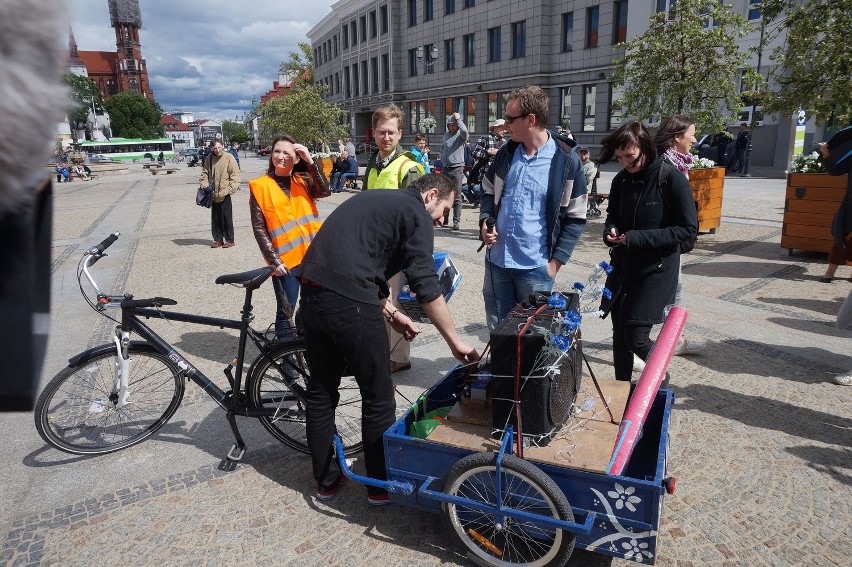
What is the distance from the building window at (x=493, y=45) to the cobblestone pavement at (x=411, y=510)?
33633mm

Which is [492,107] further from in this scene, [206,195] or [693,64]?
[206,195]

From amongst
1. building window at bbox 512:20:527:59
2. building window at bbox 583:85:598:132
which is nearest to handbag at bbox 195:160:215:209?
building window at bbox 583:85:598:132

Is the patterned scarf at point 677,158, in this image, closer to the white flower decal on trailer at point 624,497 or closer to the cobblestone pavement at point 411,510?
the cobblestone pavement at point 411,510

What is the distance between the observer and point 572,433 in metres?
2.72

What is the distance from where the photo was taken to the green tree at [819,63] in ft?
25.9

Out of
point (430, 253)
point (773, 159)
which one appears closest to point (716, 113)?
point (430, 253)

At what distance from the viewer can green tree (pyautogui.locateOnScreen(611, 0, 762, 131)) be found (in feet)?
33.4

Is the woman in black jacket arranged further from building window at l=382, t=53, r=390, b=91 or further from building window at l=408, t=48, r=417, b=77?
building window at l=382, t=53, r=390, b=91

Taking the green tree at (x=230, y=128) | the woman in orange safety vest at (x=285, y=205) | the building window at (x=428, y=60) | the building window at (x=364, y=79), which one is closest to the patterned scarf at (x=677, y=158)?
the woman in orange safety vest at (x=285, y=205)

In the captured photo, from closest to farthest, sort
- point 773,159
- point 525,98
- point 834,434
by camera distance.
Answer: point 525,98, point 834,434, point 773,159

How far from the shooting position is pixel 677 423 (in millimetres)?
3891

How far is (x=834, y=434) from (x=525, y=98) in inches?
113

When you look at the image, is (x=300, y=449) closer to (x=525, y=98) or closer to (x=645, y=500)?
(x=645, y=500)

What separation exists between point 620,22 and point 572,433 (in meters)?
31.7
